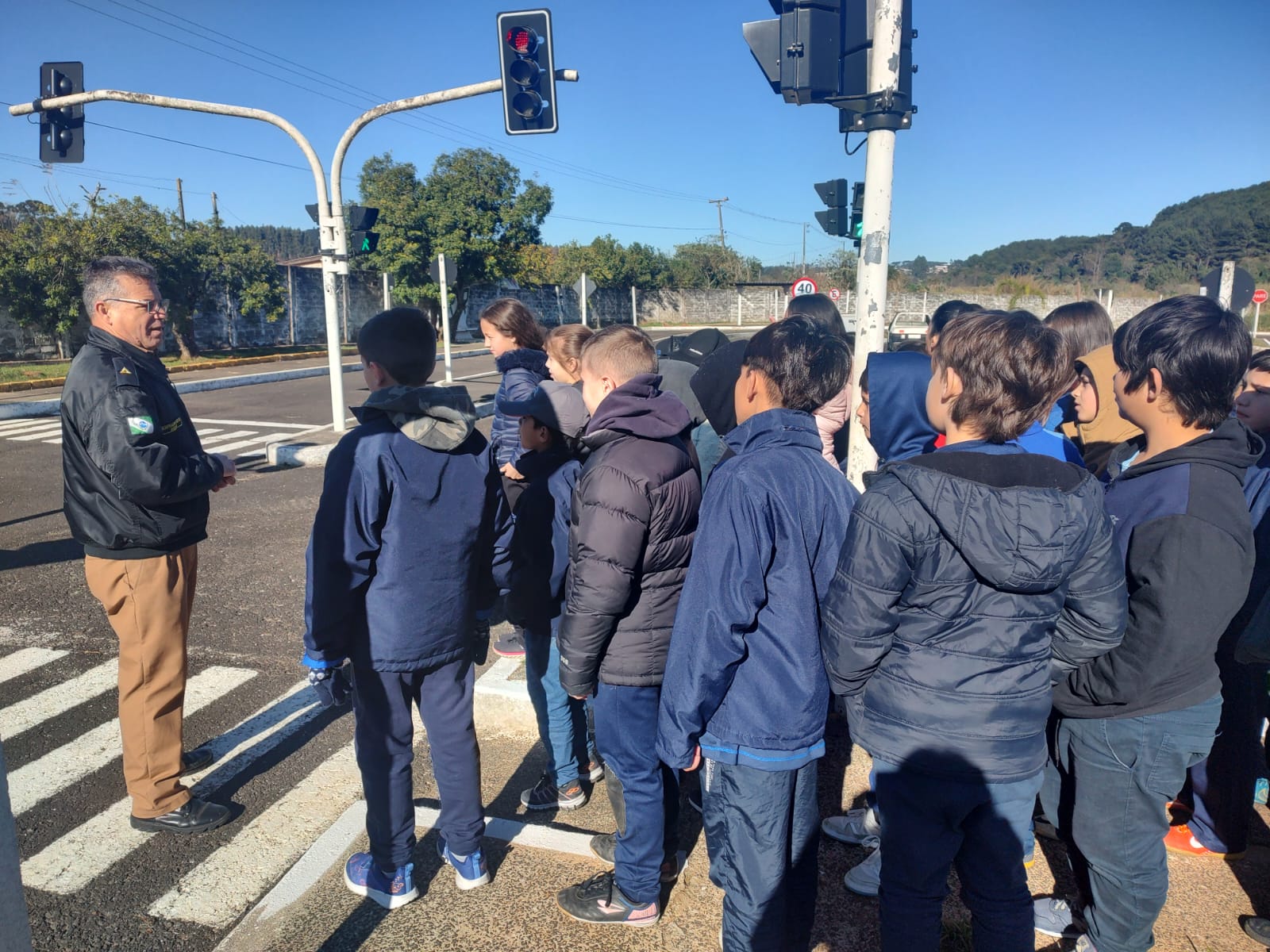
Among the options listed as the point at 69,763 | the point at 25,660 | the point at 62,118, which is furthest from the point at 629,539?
the point at 62,118

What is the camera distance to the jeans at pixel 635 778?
256 centimetres

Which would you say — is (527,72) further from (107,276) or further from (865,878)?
→ (865,878)

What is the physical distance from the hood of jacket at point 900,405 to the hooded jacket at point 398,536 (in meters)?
1.35

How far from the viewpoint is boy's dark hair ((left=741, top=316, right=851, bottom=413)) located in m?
2.18

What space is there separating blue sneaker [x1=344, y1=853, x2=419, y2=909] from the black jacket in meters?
1.46

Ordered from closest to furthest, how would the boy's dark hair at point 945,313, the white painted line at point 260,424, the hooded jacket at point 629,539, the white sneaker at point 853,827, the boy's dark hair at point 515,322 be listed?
the hooded jacket at point 629,539, the white sneaker at point 853,827, the boy's dark hair at point 945,313, the boy's dark hair at point 515,322, the white painted line at point 260,424

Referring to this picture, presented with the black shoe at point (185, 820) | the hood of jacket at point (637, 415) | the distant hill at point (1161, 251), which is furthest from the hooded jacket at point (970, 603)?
the distant hill at point (1161, 251)

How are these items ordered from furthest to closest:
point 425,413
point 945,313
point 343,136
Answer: point 343,136, point 945,313, point 425,413

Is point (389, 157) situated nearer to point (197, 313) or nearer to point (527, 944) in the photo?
point (197, 313)

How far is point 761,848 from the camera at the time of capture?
221 cm

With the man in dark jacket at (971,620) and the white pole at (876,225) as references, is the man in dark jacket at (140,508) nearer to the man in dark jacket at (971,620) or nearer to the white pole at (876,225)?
the man in dark jacket at (971,620)

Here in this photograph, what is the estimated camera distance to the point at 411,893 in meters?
2.81

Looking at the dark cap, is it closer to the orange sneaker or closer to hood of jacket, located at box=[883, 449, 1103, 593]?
hood of jacket, located at box=[883, 449, 1103, 593]

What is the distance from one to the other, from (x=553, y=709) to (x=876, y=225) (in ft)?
→ 13.3
